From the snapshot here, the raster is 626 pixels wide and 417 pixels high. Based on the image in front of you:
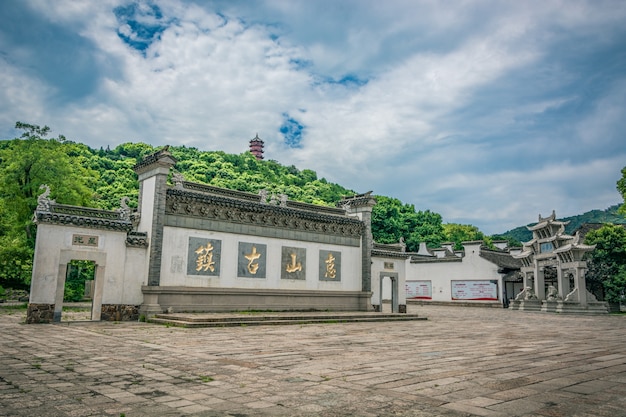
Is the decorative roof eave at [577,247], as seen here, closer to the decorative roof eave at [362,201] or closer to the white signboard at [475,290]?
the white signboard at [475,290]

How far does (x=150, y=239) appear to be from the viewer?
1598 centimetres

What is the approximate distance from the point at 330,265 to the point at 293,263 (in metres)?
2.04

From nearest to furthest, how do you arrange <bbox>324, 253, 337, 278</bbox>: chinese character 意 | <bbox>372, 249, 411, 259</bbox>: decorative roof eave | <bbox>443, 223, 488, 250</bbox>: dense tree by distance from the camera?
<bbox>324, 253, 337, 278</bbox>: chinese character 意, <bbox>372, 249, 411, 259</bbox>: decorative roof eave, <bbox>443, 223, 488, 250</bbox>: dense tree

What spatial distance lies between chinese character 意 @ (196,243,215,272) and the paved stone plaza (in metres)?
6.36

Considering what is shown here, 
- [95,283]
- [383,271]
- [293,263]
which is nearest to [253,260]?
[293,263]

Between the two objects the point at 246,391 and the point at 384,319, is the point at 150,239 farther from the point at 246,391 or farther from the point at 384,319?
the point at 246,391

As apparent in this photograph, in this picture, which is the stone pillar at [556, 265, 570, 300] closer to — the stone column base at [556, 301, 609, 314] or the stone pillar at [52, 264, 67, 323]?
the stone column base at [556, 301, 609, 314]

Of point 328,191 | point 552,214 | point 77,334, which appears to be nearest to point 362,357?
point 77,334

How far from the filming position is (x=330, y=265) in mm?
20953

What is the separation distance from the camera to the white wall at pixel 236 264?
16.4 metres

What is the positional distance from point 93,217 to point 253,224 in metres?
5.88

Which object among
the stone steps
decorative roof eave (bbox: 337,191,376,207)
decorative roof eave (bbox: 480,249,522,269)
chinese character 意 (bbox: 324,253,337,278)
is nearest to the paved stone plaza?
the stone steps

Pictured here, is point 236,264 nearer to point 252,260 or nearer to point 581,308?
point 252,260

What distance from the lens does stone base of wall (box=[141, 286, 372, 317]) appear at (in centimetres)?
1587
